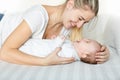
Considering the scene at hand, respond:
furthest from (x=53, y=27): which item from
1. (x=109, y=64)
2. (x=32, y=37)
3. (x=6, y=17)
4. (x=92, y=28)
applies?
(x=92, y=28)

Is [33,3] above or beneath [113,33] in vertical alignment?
above

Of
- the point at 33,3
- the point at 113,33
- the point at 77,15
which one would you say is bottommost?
the point at 113,33

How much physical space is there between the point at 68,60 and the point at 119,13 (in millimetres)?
923

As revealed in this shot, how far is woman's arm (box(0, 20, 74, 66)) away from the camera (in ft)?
4.99

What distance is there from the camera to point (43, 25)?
5.51 ft

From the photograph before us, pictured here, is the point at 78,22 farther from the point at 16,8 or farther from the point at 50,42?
the point at 16,8

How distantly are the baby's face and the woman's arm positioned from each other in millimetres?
115

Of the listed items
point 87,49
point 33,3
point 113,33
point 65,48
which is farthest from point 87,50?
point 33,3

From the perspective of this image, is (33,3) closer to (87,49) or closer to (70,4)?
(70,4)

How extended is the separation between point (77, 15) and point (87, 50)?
8.8 inches

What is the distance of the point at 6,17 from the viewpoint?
1859 mm

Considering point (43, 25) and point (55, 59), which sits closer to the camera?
point (55, 59)

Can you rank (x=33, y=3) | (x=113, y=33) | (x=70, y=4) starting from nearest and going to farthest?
(x=70, y=4) → (x=113, y=33) → (x=33, y=3)

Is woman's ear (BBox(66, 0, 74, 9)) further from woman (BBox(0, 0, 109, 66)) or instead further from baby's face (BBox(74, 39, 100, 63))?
baby's face (BBox(74, 39, 100, 63))
